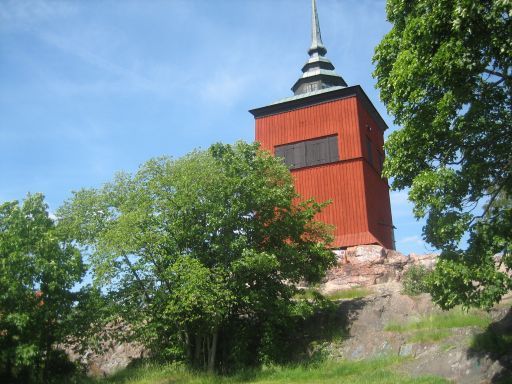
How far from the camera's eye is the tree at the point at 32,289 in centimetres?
1864

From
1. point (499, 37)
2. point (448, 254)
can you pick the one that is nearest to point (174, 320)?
point (448, 254)

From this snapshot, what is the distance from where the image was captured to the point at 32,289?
769 inches

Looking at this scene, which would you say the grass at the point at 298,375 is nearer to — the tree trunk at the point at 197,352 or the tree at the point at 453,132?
the tree trunk at the point at 197,352

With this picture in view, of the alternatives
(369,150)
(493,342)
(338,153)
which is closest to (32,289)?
(493,342)

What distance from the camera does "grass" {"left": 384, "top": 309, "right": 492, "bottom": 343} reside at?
18067 millimetres

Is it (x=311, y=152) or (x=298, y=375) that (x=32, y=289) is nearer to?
(x=298, y=375)

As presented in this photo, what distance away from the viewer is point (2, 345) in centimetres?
1898

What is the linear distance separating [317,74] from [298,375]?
2627 cm

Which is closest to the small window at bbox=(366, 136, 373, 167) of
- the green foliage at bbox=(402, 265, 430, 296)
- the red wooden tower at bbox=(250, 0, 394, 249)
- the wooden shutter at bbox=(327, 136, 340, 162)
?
the red wooden tower at bbox=(250, 0, 394, 249)

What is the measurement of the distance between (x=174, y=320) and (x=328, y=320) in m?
6.82

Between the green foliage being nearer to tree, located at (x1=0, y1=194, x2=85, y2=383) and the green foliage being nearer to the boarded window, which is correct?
the boarded window

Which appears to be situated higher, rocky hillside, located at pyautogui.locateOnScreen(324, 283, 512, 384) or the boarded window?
the boarded window

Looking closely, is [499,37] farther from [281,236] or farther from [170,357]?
[170,357]

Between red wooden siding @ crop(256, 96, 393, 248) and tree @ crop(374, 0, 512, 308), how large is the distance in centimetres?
1713
